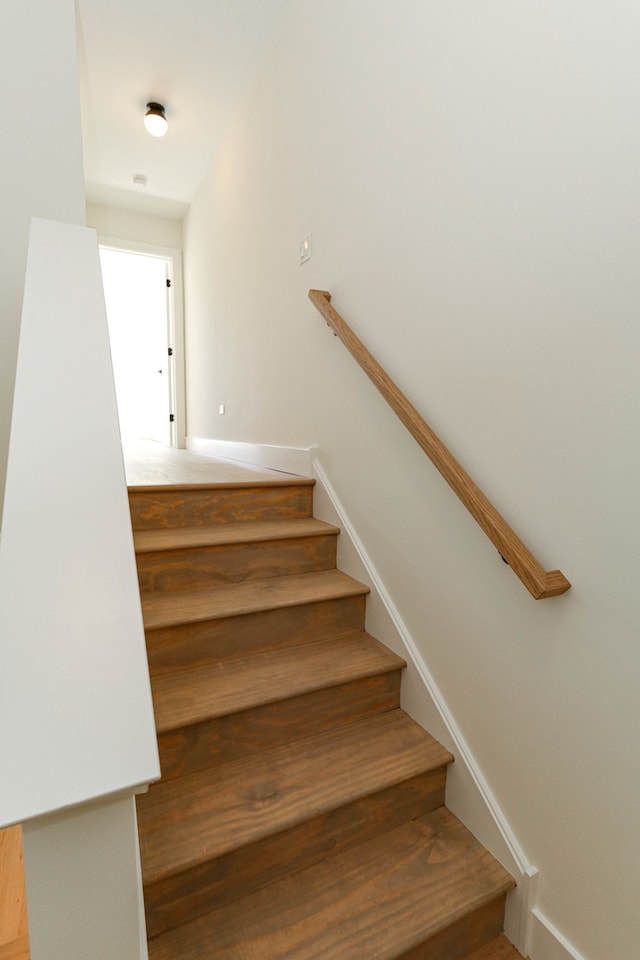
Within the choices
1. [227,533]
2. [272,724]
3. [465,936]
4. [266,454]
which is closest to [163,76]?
[266,454]

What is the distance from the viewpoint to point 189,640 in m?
1.39

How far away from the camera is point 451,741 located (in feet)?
4.30

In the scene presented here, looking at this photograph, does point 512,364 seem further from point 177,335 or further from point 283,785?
point 177,335

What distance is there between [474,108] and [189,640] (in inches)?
66.6

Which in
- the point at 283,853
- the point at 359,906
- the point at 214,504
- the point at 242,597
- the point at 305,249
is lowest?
the point at 359,906

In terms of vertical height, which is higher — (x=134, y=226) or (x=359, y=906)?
(x=134, y=226)

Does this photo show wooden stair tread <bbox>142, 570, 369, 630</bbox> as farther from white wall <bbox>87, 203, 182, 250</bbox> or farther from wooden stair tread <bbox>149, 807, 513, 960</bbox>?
white wall <bbox>87, 203, 182, 250</bbox>

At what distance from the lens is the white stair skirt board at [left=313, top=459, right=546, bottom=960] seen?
1.10 m

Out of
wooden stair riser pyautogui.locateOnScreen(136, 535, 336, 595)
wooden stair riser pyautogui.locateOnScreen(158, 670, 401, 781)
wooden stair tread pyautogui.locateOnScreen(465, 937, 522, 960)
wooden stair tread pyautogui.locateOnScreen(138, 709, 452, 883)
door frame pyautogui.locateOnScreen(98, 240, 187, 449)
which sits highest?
door frame pyautogui.locateOnScreen(98, 240, 187, 449)

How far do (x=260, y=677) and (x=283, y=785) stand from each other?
0.29 meters

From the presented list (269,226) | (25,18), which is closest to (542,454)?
(269,226)

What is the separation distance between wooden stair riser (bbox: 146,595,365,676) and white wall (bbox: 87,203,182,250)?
4072 millimetres

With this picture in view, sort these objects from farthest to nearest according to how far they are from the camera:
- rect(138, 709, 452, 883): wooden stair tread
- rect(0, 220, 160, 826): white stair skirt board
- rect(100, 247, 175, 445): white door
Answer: rect(100, 247, 175, 445): white door < rect(138, 709, 452, 883): wooden stair tread < rect(0, 220, 160, 826): white stair skirt board

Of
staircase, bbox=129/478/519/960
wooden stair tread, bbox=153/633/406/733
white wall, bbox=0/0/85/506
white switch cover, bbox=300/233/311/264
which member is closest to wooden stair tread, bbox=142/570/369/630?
staircase, bbox=129/478/519/960
